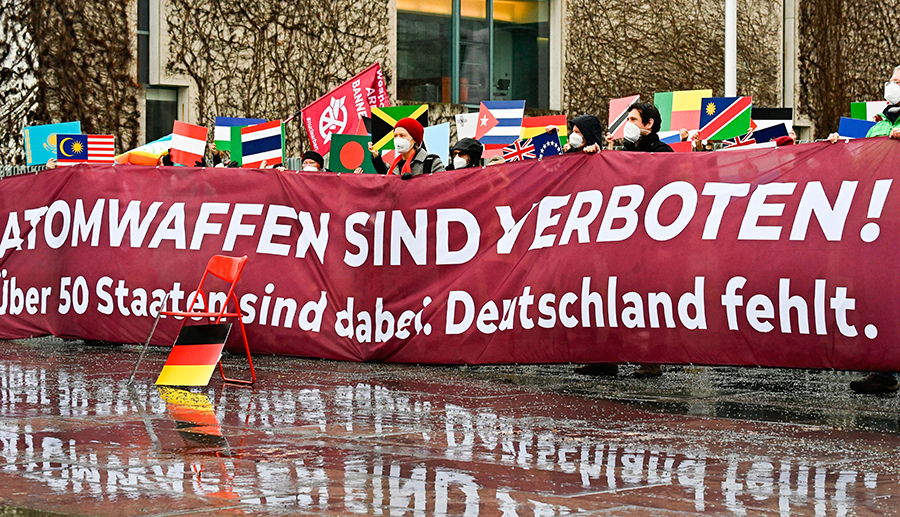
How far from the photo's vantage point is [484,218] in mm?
10906

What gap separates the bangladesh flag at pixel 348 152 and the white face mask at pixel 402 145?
91.2 inches

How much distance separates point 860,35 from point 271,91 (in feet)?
50.1

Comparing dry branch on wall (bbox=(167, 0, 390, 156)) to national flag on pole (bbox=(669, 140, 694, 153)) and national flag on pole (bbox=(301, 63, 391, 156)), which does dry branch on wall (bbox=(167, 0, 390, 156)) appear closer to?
national flag on pole (bbox=(301, 63, 391, 156))

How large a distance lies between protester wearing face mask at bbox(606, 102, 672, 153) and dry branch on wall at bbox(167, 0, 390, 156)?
12.2 m

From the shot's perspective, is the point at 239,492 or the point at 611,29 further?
the point at 611,29

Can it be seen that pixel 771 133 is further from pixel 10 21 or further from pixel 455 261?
pixel 10 21

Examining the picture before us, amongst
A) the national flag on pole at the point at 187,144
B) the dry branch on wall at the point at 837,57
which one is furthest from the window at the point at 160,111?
the dry branch on wall at the point at 837,57

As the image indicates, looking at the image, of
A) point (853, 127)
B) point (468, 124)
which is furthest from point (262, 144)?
point (853, 127)

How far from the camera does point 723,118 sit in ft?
45.6

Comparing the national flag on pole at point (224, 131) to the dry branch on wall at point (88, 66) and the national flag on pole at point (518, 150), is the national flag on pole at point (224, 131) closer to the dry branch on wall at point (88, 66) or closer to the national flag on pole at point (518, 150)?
the national flag on pole at point (518, 150)

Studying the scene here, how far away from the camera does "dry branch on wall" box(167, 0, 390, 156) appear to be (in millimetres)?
21391

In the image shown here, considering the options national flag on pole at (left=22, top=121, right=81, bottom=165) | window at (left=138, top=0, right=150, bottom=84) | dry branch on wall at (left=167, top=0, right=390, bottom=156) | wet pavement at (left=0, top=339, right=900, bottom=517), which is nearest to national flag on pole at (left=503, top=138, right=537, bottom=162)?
wet pavement at (left=0, top=339, right=900, bottom=517)

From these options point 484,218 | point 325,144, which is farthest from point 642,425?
point 325,144

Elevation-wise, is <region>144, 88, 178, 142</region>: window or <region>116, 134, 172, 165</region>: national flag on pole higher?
<region>144, 88, 178, 142</region>: window
